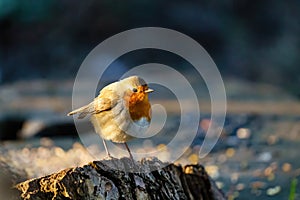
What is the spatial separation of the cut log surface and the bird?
0.07 m

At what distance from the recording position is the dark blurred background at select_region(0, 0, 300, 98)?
16.4 feet

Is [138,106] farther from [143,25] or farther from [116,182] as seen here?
[143,25]

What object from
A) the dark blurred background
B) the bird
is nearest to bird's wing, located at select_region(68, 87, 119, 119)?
the bird

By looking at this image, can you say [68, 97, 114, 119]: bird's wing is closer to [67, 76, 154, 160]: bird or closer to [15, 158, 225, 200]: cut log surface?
[67, 76, 154, 160]: bird

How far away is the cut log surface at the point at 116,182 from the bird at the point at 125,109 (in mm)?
75

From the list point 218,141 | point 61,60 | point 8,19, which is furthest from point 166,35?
point 218,141

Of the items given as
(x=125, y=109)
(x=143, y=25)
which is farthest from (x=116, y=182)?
(x=143, y=25)

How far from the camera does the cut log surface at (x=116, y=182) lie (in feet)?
5.50

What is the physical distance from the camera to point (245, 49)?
16.7 ft

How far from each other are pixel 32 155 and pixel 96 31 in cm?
293

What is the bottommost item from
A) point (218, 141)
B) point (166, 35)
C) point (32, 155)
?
point (32, 155)

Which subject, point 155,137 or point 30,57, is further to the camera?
point 30,57

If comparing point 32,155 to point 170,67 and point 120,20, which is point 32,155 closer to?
point 170,67

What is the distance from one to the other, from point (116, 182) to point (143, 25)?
3.59 metres
